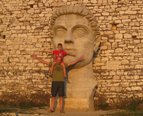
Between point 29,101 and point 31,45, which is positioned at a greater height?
point 31,45

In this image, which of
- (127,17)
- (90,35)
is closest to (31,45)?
(90,35)

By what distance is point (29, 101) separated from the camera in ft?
25.6

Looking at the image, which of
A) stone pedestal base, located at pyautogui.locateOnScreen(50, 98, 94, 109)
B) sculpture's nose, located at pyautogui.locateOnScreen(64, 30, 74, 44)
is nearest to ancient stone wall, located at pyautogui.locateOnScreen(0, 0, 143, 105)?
stone pedestal base, located at pyautogui.locateOnScreen(50, 98, 94, 109)

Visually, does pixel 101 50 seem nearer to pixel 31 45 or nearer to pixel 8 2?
pixel 31 45

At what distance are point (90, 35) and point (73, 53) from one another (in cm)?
90

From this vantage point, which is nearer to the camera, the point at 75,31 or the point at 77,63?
the point at 77,63

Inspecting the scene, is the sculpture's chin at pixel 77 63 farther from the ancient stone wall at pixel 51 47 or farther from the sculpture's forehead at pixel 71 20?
the ancient stone wall at pixel 51 47

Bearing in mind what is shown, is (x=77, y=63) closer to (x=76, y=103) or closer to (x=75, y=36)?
(x=75, y=36)

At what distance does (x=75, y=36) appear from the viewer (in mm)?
6754

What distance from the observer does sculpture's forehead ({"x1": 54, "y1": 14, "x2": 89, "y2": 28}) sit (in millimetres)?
6705

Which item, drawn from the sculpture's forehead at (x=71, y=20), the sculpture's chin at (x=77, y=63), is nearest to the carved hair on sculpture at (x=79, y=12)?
the sculpture's forehead at (x=71, y=20)

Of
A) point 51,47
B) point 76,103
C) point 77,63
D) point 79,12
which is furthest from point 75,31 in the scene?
point 76,103

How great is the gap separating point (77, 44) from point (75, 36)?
0.96 feet

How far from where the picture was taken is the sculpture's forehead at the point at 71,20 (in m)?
6.71
